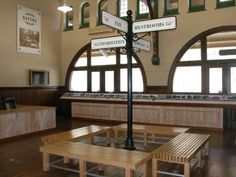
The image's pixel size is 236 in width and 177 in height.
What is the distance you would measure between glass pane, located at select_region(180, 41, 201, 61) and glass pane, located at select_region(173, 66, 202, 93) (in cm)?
27

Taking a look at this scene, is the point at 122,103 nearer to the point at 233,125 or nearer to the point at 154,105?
the point at 154,105

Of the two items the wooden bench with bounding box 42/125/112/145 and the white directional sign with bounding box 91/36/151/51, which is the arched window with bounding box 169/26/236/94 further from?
the wooden bench with bounding box 42/125/112/145

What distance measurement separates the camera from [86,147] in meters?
3.65

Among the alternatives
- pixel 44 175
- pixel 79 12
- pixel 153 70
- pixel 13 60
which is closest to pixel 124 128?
pixel 44 175

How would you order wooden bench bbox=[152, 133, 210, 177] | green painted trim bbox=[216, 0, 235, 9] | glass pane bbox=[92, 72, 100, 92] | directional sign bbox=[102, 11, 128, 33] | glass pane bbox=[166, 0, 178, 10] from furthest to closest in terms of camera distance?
glass pane bbox=[92, 72, 100, 92]
glass pane bbox=[166, 0, 178, 10]
green painted trim bbox=[216, 0, 235, 9]
directional sign bbox=[102, 11, 128, 33]
wooden bench bbox=[152, 133, 210, 177]

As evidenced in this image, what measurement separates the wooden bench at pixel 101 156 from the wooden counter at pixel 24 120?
2.45 metres

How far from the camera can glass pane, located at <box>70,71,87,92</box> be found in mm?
9555

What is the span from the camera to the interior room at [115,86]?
387 cm

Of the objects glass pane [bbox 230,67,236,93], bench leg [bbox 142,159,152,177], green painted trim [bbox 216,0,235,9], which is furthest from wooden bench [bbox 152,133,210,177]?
green painted trim [bbox 216,0,235,9]

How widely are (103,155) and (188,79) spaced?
5.13 metres

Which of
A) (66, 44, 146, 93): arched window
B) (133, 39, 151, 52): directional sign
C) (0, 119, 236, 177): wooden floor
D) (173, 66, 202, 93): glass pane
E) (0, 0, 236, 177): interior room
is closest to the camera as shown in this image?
(0, 119, 236, 177): wooden floor

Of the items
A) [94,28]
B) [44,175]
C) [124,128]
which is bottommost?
[44,175]

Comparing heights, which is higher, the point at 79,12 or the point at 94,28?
the point at 79,12

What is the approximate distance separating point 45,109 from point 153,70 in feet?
11.9
